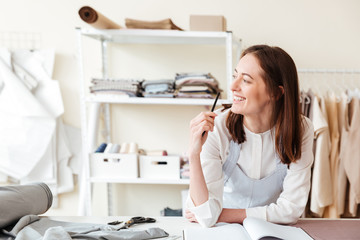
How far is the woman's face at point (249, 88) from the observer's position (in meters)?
1.21

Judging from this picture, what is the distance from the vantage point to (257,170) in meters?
1.32

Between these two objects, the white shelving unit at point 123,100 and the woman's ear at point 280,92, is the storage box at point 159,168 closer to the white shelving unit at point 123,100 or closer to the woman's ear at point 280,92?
the white shelving unit at point 123,100

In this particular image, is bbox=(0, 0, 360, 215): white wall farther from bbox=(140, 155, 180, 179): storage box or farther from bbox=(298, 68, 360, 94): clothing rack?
bbox=(140, 155, 180, 179): storage box

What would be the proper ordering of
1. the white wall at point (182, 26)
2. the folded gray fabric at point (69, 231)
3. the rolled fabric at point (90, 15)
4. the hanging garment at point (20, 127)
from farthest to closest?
the white wall at point (182, 26), the hanging garment at point (20, 127), the rolled fabric at point (90, 15), the folded gray fabric at point (69, 231)

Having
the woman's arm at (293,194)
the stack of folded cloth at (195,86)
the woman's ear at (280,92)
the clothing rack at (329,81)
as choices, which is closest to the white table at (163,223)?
the woman's arm at (293,194)

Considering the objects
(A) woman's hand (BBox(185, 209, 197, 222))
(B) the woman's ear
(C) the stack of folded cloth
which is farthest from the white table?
(C) the stack of folded cloth

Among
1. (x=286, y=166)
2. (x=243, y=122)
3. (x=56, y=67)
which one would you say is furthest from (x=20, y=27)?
(x=286, y=166)

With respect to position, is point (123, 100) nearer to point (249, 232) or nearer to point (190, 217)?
point (190, 217)

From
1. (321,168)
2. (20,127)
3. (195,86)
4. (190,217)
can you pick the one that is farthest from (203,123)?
(20,127)

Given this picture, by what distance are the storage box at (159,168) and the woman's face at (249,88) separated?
37.2 inches

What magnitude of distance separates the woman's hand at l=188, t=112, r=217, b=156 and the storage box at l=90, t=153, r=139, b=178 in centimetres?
97

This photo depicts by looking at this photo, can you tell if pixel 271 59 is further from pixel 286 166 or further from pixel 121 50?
pixel 121 50

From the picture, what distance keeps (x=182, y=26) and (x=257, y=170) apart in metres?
1.39

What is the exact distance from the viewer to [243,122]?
1.35 metres
